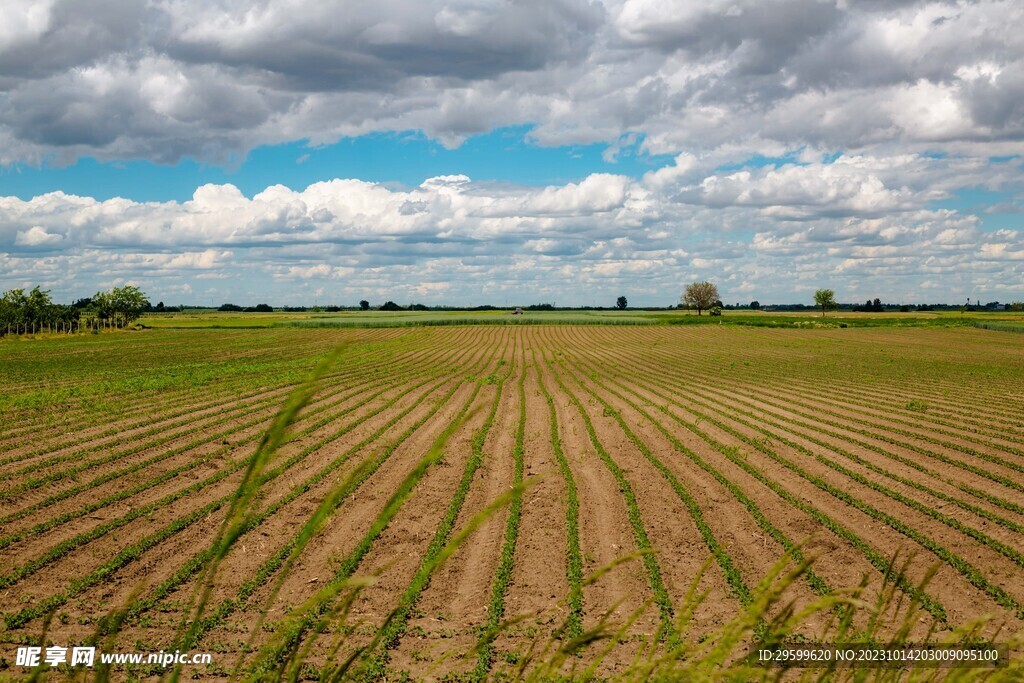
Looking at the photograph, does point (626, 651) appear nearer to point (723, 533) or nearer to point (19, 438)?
point (723, 533)

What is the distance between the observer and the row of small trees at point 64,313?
83000mm

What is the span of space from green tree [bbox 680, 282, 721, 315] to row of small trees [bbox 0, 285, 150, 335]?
105783 millimetres

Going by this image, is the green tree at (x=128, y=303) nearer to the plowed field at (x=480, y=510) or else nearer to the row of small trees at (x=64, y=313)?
the row of small trees at (x=64, y=313)

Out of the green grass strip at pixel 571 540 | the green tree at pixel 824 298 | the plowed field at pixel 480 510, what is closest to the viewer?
the green grass strip at pixel 571 540

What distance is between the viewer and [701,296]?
501 feet

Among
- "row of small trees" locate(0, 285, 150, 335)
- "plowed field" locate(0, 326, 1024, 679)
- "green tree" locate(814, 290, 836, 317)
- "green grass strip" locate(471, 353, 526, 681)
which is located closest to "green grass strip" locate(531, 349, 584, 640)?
"plowed field" locate(0, 326, 1024, 679)

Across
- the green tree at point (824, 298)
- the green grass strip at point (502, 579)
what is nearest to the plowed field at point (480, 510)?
the green grass strip at point (502, 579)

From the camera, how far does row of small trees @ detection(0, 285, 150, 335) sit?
83.0m

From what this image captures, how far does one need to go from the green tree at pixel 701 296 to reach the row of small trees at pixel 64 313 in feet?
347

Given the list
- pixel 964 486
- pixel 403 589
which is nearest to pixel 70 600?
pixel 403 589

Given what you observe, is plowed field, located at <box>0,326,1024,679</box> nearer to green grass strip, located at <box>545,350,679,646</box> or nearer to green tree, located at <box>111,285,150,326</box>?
green grass strip, located at <box>545,350,679,646</box>

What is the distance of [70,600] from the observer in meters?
8.14

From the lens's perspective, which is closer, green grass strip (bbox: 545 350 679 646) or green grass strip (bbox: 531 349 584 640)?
green grass strip (bbox: 531 349 584 640)

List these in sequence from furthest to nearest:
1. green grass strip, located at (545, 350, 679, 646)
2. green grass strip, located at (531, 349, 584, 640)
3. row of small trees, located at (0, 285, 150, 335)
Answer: row of small trees, located at (0, 285, 150, 335), green grass strip, located at (545, 350, 679, 646), green grass strip, located at (531, 349, 584, 640)
